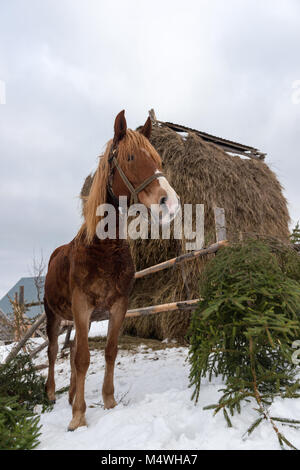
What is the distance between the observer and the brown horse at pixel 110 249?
2266 millimetres

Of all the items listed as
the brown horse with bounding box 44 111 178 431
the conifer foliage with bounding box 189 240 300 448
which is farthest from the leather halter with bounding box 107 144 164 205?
the conifer foliage with bounding box 189 240 300 448

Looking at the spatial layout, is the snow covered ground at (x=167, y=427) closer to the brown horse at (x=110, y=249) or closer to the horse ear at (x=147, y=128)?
the brown horse at (x=110, y=249)

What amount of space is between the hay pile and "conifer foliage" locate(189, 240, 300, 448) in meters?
3.26

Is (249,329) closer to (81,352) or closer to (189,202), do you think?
(81,352)

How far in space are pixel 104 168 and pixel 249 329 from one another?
5.16 ft

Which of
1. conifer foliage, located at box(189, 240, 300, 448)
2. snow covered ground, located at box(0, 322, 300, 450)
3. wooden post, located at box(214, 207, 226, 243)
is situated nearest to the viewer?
snow covered ground, located at box(0, 322, 300, 450)

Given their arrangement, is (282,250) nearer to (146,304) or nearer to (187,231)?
(187,231)

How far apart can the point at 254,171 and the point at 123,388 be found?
5758 millimetres

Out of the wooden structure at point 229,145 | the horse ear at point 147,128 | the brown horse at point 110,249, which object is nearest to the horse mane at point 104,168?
the brown horse at point 110,249

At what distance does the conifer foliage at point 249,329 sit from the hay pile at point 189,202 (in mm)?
3256

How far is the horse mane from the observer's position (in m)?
2.40

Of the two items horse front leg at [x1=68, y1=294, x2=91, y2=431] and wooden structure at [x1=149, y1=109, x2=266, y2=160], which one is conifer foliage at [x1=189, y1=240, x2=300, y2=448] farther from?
wooden structure at [x1=149, y1=109, x2=266, y2=160]

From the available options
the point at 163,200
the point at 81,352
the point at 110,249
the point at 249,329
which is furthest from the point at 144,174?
the point at 81,352

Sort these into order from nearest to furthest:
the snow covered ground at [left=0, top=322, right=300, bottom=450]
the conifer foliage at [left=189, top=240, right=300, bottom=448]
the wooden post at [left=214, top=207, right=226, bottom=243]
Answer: the snow covered ground at [left=0, top=322, right=300, bottom=450] < the conifer foliage at [left=189, top=240, right=300, bottom=448] < the wooden post at [left=214, top=207, right=226, bottom=243]
